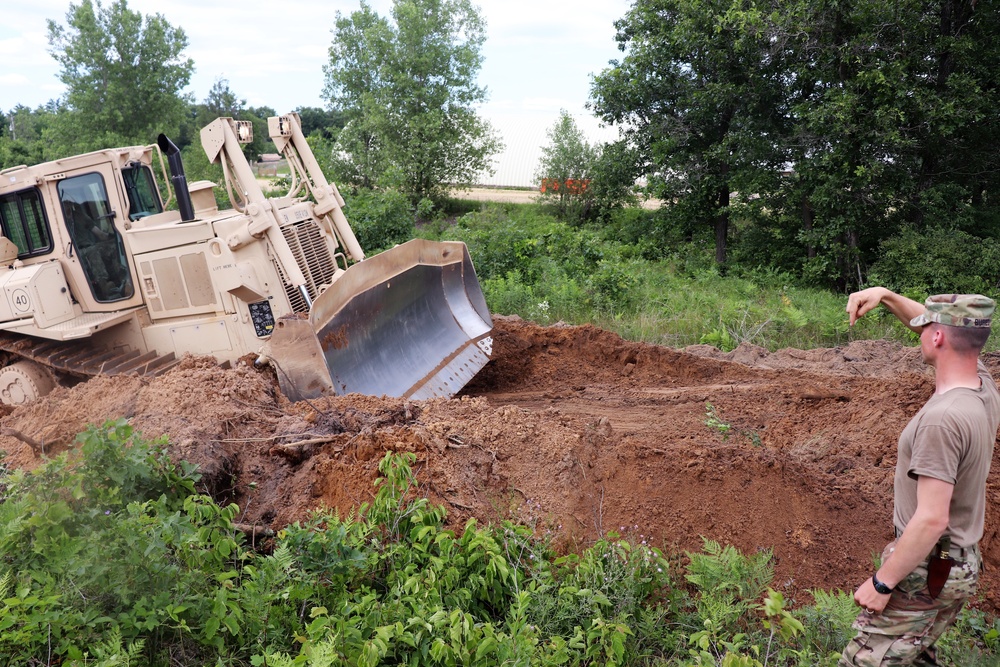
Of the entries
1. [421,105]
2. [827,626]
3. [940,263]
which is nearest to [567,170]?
[421,105]

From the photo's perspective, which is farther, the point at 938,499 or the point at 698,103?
the point at 698,103

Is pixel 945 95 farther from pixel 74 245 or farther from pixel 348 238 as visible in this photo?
pixel 74 245

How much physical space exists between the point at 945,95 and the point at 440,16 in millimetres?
18073

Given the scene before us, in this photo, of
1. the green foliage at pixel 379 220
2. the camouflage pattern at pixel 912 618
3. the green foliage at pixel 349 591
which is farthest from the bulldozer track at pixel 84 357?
the green foliage at pixel 379 220

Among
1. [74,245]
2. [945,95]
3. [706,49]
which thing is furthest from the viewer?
[706,49]

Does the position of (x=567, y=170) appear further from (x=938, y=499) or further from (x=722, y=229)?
(x=938, y=499)

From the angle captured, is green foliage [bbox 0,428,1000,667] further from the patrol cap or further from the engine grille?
the engine grille

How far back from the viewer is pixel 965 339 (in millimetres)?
2863

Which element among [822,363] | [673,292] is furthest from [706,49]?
[822,363]

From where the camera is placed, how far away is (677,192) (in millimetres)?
17375

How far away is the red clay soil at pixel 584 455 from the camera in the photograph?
4488 millimetres

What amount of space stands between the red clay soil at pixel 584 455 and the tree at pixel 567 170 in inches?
656

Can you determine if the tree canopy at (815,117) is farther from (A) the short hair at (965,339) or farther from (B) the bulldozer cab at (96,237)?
(A) the short hair at (965,339)

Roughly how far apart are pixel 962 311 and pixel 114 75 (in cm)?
2927
